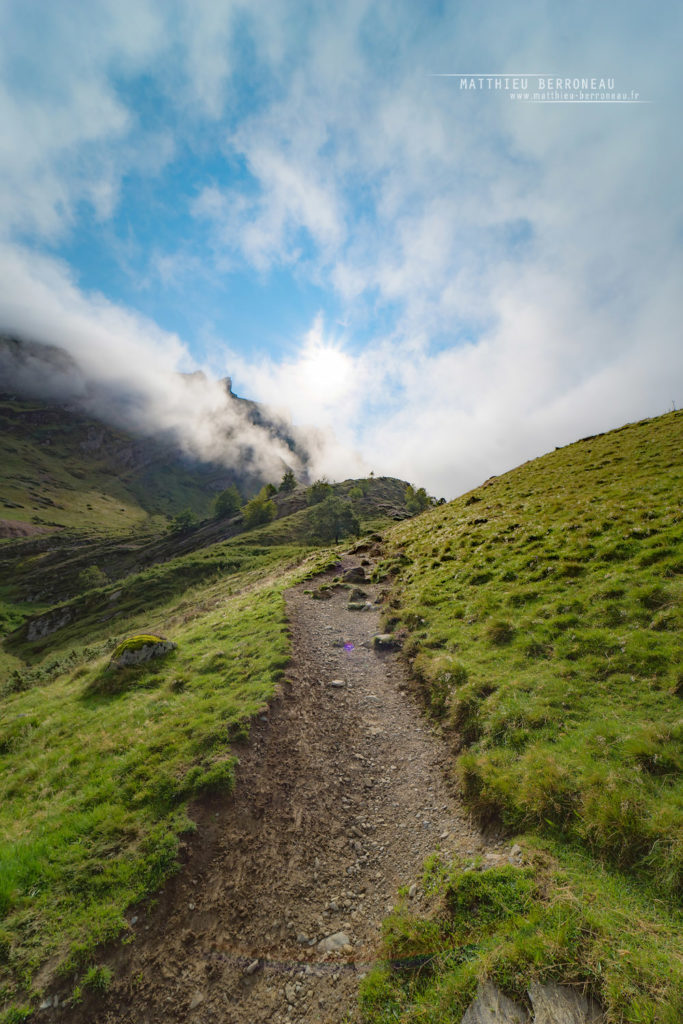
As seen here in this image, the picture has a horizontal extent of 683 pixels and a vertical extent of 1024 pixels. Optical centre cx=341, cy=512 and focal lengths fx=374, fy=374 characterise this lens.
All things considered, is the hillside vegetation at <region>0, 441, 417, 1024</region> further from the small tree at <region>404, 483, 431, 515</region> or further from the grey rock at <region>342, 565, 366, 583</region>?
the small tree at <region>404, 483, 431, 515</region>

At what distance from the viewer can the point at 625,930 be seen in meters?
5.31

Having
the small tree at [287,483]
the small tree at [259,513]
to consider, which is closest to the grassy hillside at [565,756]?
the small tree at [259,513]

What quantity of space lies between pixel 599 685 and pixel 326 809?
8.47 meters

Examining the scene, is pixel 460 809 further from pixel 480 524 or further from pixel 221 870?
pixel 480 524

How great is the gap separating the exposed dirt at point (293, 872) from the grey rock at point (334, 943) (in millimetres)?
68

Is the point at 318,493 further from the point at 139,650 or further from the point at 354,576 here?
the point at 139,650

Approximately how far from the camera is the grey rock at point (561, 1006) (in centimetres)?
467

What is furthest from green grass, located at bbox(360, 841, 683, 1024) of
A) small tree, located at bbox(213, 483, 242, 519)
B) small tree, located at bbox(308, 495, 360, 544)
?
small tree, located at bbox(213, 483, 242, 519)

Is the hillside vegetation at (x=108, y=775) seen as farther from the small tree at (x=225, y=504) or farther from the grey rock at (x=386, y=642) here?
the small tree at (x=225, y=504)

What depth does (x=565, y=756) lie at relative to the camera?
8773mm

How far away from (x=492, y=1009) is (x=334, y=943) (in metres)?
3.56

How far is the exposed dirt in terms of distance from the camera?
263 inches

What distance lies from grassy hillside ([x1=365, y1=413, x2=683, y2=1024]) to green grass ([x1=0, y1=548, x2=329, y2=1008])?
5.76m

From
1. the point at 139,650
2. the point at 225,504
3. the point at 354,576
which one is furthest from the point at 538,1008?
the point at 225,504
